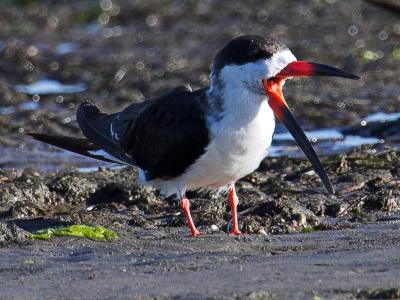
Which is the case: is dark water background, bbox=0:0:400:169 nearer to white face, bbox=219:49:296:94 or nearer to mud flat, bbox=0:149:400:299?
mud flat, bbox=0:149:400:299

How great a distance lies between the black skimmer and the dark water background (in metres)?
2.96


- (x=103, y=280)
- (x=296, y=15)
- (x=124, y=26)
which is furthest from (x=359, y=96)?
(x=103, y=280)

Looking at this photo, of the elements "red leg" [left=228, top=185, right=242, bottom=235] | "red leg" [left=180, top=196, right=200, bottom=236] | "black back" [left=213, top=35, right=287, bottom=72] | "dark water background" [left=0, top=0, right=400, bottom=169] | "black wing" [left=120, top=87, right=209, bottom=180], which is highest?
"black back" [left=213, top=35, right=287, bottom=72]

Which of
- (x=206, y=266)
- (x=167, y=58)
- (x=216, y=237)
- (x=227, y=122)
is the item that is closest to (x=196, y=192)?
(x=216, y=237)

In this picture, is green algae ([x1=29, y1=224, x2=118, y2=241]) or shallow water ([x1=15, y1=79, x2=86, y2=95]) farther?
shallow water ([x1=15, y1=79, x2=86, y2=95])

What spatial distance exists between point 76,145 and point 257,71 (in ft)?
7.08

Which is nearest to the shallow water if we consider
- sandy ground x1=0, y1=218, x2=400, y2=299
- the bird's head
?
sandy ground x1=0, y1=218, x2=400, y2=299

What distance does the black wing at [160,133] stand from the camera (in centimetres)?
763

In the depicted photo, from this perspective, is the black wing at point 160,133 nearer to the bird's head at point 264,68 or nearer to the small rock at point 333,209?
the bird's head at point 264,68

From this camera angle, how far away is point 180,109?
7.82 meters

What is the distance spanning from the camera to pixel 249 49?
730 centimetres

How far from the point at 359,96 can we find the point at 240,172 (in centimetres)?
590

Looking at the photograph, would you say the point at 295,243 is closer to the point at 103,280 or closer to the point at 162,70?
the point at 103,280

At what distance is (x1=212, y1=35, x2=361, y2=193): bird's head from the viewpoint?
729 cm
